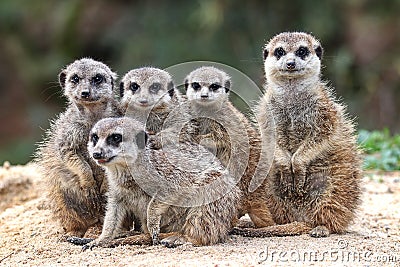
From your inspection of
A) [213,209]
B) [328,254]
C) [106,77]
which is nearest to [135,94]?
[106,77]

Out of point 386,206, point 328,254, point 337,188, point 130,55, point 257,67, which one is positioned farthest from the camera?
point 130,55

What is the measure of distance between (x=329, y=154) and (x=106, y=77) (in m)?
1.66

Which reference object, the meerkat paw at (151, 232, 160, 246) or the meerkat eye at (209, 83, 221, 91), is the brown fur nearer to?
the meerkat eye at (209, 83, 221, 91)

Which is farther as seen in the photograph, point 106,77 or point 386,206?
point 386,206

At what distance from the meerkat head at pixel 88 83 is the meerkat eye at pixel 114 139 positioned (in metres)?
0.62

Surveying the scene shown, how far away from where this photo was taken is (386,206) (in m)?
6.05

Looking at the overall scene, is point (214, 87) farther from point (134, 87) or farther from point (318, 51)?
point (318, 51)

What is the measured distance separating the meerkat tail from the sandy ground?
0.08 metres

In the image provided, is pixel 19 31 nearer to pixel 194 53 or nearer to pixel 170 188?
pixel 194 53

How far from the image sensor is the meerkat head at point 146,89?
5066mm

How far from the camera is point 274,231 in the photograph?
482 centimetres

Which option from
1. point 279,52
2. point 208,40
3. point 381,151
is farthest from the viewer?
point 208,40

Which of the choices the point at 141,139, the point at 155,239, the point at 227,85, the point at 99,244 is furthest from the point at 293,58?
the point at 99,244

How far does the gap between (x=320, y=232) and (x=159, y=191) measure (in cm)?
116
